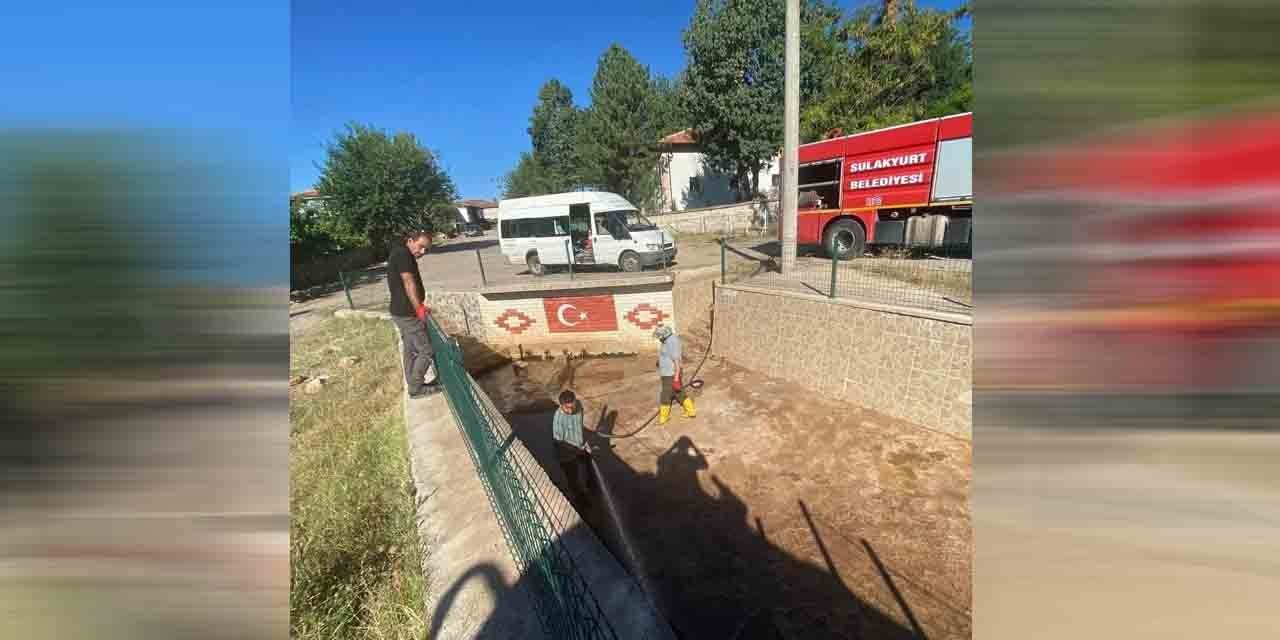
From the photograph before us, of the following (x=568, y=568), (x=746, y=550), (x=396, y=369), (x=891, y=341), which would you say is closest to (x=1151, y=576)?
(x=568, y=568)

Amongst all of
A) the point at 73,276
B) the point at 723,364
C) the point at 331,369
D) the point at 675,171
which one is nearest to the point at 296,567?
the point at 73,276

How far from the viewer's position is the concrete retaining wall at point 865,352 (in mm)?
6094

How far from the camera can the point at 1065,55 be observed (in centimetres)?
47

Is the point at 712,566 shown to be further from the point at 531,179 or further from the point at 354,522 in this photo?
the point at 531,179

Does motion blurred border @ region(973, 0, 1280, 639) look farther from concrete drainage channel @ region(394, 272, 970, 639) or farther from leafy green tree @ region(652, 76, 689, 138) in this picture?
leafy green tree @ region(652, 76, 689, 138)

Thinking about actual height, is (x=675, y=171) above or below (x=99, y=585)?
above

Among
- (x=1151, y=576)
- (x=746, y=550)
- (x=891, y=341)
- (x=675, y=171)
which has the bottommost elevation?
(x=746, y=550)

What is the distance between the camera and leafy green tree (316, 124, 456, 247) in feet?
74.9

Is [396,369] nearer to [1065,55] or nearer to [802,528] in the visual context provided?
[802,528]

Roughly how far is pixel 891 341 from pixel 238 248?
7.11m

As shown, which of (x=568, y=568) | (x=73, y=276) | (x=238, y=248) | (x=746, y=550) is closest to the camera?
A: (x=73, y=276)

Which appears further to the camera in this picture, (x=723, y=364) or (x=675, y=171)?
(x=675, y=171)

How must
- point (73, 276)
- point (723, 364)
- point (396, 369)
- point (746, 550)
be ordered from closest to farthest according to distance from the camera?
point (73, 276), point (746, 550), point (396, 369), point (723, 364)

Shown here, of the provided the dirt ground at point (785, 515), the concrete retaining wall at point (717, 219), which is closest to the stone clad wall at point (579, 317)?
the dirt ground at point (785, 515)
